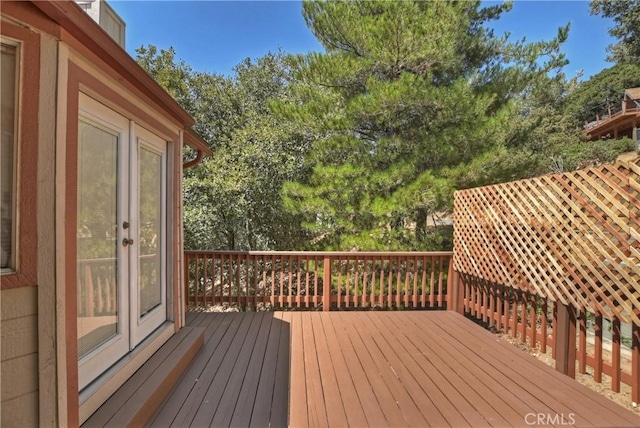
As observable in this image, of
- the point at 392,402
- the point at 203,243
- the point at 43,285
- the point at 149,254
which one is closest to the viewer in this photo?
the point at 43,285

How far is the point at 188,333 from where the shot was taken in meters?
3.04

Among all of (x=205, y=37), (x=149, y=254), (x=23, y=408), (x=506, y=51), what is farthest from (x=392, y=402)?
(x=205, y=37)

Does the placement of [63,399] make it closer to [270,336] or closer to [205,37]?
[270,336]

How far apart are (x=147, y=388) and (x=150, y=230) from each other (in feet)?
4.03

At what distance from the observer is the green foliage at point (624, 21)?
1374 cm

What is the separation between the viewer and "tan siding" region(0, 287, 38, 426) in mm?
1291

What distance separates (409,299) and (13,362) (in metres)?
4.33

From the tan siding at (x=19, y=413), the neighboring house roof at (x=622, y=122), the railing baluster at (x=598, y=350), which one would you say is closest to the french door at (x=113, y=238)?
the tan siding at (x=19, y=413)

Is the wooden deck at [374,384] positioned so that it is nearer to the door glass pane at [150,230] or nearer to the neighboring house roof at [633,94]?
the door glass pane at [150,230]

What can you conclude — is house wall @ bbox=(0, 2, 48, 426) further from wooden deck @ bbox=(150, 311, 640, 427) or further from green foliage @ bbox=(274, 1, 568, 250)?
green foliage @ bbox=(274, 1, 568, 250)

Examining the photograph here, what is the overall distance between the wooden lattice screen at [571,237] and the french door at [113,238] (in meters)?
3.46

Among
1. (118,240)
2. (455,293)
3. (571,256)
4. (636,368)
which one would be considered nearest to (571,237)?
(571,256)

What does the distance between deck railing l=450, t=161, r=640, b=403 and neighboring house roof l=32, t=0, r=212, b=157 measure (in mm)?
3410

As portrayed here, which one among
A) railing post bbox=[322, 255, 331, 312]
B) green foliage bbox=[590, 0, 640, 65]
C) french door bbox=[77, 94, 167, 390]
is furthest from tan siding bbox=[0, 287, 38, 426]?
green foliage bbox=[590, 0, 640, 65]
